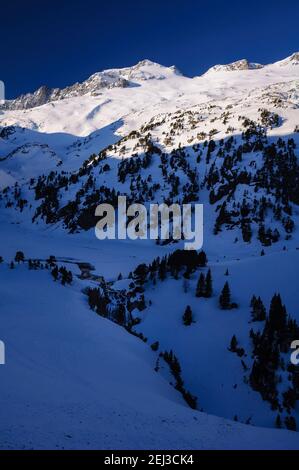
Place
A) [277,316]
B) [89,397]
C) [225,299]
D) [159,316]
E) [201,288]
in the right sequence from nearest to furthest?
[89,397] → [277,316] → [225,299] → [159,316] → [201,288]

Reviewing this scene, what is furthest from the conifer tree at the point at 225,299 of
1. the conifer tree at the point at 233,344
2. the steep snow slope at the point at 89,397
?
the steep snow slope at the point at 89,397

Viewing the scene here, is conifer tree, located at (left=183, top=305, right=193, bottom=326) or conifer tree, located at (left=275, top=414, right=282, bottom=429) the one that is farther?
conifer tree, located at (left=183, top=305, right=193, bottom=326)

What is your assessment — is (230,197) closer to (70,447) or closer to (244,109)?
(244,109)

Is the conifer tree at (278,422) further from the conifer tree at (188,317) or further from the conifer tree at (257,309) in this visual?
the conifer tree at (188,317)

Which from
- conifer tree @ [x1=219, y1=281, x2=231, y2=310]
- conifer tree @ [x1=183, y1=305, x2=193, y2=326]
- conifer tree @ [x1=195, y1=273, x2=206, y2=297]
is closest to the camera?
conifer tree @ [x1=183, y1=305, x2=193, y2=326]

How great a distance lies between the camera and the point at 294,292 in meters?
49.4

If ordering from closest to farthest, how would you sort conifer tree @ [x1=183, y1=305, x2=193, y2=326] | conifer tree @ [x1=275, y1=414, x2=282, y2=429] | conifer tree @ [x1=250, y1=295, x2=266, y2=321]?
conifer tree @ [x1=275, y1=414, x2=282, y2=429]
conifer tree @ [x1=250, y1=295, x2=266, y2=321]
conifer tree @ [x1=183, y1=305, x2=193, y2=326]

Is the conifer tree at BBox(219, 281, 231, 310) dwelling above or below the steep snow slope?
above

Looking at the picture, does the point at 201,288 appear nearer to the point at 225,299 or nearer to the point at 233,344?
the point at 225,299

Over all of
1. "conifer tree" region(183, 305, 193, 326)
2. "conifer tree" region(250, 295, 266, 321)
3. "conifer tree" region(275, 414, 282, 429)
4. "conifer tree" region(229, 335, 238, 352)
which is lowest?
"conifer tree" region(275, 414, 282, 429)

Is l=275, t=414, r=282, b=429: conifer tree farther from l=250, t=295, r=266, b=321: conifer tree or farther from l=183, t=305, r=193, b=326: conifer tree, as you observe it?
l=183, t=305, r=193, b=326: conifer tree

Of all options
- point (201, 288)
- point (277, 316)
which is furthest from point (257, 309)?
point (201, 288)

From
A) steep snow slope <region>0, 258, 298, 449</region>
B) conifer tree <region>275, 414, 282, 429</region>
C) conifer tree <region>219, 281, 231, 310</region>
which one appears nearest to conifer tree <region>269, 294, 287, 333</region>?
conifer tree <region>219, 281, 231, 310</region>
